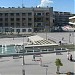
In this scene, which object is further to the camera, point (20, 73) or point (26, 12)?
point (26, 12)

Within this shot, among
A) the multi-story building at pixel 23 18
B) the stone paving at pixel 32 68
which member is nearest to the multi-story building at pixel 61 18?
the multi-story building at pixel 23 18

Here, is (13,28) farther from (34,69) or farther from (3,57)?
(34,69)

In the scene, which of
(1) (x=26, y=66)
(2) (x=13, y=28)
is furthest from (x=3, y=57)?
(2) (x=13, y=28)

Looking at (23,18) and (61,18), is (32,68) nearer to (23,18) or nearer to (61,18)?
(23,18)

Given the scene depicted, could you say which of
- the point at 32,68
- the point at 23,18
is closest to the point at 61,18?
the point at 23,18

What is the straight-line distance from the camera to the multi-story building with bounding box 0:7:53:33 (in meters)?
103

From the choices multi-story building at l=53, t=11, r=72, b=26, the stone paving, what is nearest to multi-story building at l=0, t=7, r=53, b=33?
multi-story building at l=53, t=11, r=72, b=26

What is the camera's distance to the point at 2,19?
104 m

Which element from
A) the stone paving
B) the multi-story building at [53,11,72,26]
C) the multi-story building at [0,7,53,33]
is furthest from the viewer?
the multi-story building at [53,11,72,26]

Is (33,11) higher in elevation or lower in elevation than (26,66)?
higher

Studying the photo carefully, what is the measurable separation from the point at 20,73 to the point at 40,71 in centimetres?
204

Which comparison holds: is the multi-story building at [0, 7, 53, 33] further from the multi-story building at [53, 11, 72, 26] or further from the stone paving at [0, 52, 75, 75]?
the stone paving at [0, 52, 75, 75]

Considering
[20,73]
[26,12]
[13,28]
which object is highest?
[26,12]

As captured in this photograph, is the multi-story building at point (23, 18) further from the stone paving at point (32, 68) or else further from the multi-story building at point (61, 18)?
the stone paving at point (32, 68)
